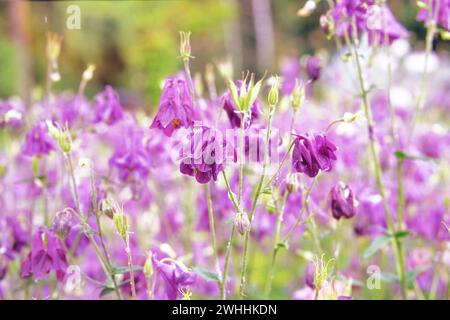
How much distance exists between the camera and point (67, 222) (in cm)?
184

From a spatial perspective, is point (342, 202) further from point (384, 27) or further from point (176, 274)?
point (384, 27)

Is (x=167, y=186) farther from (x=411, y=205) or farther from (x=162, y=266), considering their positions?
(x=162, y=266)

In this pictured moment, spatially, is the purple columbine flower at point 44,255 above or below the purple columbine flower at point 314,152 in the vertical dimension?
below

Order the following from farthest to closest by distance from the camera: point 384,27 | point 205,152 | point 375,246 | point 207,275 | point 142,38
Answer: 1. point 142,38
2. point 384,27
3. point 375,246
4. point 207,275
5. point 205,152

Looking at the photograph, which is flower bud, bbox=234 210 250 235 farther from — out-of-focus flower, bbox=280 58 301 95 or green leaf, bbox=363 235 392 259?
out-of-focus flower, bbox=280 58 301 95

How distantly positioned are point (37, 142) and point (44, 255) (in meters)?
0.51

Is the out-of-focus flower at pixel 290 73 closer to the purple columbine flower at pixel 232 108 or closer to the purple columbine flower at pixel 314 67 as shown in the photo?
the purple columbine flower at pixel 314 67

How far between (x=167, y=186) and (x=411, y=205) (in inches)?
49.6

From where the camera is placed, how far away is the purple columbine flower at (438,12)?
2.29 meters

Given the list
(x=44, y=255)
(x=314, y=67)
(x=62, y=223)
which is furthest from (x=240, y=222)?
(x=314, y=67)

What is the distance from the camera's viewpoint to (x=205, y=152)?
154 cm

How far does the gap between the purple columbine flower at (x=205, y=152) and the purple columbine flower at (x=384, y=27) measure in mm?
869

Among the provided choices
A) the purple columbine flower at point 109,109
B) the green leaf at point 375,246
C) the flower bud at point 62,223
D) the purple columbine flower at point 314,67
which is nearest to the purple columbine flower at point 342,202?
the green leaf at point 375,246

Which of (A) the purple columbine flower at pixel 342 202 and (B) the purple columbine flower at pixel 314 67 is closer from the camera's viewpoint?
(A) the purple columbine flower at pixel 342 202
